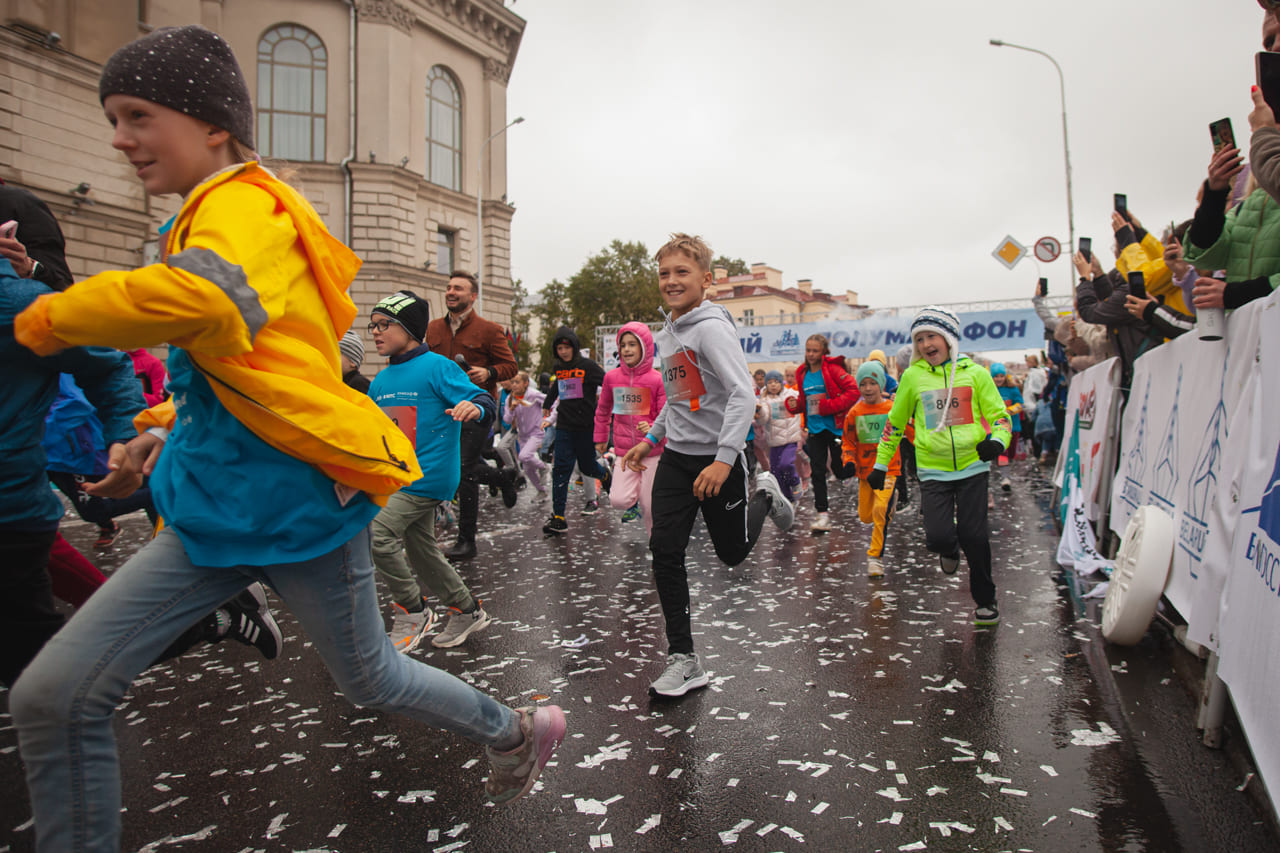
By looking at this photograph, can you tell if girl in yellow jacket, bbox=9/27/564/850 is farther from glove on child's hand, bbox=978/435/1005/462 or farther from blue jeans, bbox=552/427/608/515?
blue jeans, bbox=552/427/608/515

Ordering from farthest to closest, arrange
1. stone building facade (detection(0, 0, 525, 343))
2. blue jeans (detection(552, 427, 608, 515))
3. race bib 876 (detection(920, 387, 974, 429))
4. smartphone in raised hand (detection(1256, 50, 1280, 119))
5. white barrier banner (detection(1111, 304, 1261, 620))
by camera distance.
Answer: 1. stone building facade (detection(0, 0, 525, 343))
2. blue jeans (detection(552, 427, 608, 515))
3. race bib 876 (detection(920, 387, 974, 429))
4. white barrier banner (detection(1111, 304, 1261, 620))
5. smartphone in raised hand (detection(1256, 50, 1280, 119))

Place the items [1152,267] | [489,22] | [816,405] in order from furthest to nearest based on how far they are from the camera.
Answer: [489,22]
[816,405]
[1152,267]

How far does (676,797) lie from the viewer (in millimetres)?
2770

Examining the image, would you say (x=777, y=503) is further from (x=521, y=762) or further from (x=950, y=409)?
(x=521, y=762)

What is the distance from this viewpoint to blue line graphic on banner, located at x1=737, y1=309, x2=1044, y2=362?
19766 millimetres

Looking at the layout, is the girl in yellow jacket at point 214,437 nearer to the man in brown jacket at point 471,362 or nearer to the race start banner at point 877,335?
the man in brown jacket at point 471,362

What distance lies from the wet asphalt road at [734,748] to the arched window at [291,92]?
107 ft

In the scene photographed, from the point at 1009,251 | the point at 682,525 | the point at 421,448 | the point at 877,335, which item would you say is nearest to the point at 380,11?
the point at 877,335

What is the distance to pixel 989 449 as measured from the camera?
16.2ft

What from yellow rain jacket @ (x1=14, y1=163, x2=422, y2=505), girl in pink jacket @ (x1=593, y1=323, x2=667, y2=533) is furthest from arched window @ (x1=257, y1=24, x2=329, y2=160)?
yellow rain jacket @ (x1=14, y1=163, x2=422, y2=505)

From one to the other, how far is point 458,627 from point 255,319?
11.1 feet

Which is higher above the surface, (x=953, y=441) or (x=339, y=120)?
(x=339, y=120)

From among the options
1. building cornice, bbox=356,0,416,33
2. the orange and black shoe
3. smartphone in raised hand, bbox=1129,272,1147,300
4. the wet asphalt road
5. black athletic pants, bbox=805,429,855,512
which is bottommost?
the wet asphalt road

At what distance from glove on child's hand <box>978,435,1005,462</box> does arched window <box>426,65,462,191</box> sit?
3441 cm
